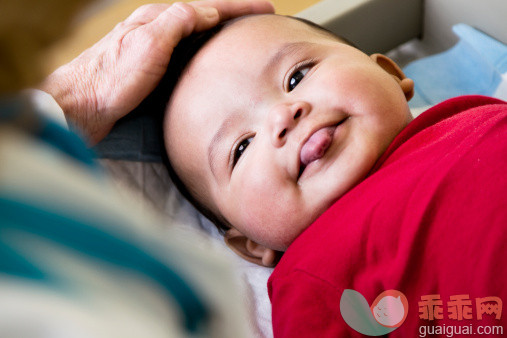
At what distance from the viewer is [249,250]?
96 centimetres

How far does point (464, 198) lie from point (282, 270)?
0.27 metres

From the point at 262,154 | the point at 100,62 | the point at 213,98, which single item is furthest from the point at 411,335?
the point at 100,62

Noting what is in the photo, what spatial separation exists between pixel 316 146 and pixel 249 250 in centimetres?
28

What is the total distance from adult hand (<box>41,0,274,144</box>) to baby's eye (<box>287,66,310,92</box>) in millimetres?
231

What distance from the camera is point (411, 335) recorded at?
0.67 meters

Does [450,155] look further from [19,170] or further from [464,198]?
[19,170]

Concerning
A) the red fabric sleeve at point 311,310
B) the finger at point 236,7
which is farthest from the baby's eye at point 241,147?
the finger at point 236,7

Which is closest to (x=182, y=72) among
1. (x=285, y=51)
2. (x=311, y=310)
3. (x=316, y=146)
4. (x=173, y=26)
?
(x=173, y=26)

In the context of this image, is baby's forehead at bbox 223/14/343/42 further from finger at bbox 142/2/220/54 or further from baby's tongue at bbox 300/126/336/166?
baby's tongue at bbox 300/126/336/166

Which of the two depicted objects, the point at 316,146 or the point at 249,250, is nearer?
the point at 316,146

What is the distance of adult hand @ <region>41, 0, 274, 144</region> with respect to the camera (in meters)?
0.95

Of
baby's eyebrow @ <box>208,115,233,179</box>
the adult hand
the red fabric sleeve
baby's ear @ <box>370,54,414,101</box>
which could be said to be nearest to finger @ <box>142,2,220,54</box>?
the adult hand

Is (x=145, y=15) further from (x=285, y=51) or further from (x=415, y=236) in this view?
(x=415, y=236)

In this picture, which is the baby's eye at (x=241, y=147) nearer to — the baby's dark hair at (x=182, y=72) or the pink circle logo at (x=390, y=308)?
the baby's dark hair at (x=182, y=72)
